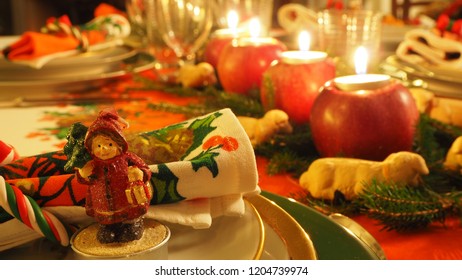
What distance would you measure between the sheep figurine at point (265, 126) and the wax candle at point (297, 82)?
0.26ft

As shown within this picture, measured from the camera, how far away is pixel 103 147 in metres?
0.32

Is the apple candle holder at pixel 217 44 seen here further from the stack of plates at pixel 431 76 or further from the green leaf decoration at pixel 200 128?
the green leaf decoration at pixel 200 128

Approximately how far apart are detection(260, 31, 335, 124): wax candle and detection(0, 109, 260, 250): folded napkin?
381 millimetres

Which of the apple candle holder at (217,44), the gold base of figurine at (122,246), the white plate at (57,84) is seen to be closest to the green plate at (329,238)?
the gold base of figurine at (122,246)

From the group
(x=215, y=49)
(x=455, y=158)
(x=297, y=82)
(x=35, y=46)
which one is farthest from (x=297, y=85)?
(x=35, y=46)

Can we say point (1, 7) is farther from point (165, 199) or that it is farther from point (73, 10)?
point (165, 199)

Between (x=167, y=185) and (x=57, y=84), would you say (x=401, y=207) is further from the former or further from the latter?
(x=57, y=84)

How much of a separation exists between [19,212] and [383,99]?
1.36ft

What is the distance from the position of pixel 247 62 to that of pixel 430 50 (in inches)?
11.6

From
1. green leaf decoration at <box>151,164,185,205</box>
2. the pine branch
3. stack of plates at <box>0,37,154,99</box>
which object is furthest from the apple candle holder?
green leaf decoration at <box>151,164,185,205</box>

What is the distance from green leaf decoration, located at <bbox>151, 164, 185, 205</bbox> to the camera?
37 cm

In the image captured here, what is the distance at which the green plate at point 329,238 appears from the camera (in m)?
0.37

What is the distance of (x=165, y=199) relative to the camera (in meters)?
0.37

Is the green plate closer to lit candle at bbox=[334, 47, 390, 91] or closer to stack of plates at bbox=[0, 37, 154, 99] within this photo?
lit candle at bbox=[334, 47, 390, 91]
